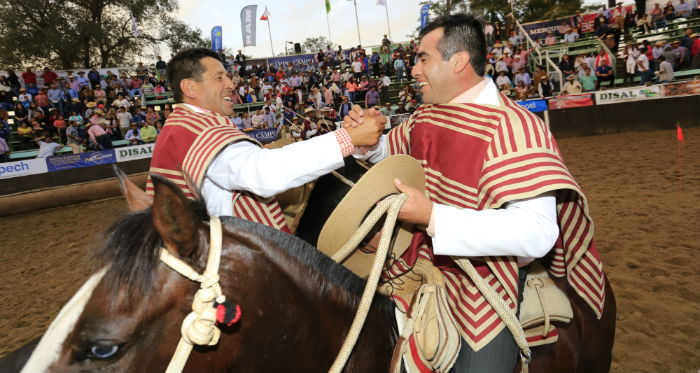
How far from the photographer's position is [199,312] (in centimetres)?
102

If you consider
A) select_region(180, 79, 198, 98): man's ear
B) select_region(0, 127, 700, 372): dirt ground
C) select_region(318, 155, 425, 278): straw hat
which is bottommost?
select_region(0, 127, 700, 372): dirt ground

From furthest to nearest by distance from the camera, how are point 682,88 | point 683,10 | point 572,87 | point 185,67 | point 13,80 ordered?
point 683,10, point 13,80, point 572,87, point 682,88, point 185,67

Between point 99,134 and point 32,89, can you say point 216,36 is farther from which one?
point 99,134

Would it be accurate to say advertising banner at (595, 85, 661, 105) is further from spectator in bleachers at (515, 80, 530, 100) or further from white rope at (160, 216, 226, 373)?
white rope at (160, 216, 226, 373)

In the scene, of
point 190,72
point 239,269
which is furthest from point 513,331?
point 190,72

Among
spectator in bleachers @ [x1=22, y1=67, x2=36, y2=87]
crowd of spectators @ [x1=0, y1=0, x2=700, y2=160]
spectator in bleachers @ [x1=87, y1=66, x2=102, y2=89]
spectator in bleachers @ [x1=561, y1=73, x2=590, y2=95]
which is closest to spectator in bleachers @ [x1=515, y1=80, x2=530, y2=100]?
crowd of spectators @ [x1=0, y1=0, x2=700, y2=160]

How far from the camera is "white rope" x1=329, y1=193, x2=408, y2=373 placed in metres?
1.29

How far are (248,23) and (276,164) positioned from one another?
95.3 feet

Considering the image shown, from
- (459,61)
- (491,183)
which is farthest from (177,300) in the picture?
(459,61)

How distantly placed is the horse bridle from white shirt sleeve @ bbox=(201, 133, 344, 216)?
0.49 m

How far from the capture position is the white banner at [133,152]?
45.6ft

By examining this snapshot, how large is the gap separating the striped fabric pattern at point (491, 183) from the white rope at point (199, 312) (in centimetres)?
101

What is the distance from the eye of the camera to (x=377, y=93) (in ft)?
65.4

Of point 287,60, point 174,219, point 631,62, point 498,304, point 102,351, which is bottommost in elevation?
point 498,304
